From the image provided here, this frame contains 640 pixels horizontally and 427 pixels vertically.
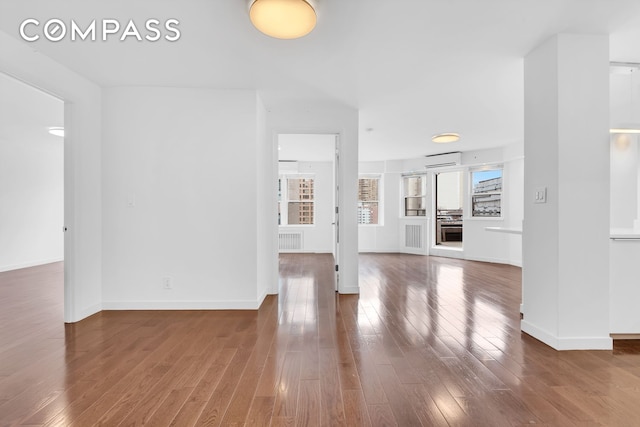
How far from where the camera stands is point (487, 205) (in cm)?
719

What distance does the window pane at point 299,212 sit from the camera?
8.66 meters

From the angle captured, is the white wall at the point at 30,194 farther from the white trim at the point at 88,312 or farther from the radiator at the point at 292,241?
the radiator at the point at 292,241

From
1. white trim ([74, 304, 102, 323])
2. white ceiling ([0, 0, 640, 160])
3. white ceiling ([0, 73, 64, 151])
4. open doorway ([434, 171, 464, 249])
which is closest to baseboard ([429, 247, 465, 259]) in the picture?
open doorway ([434, 171, 464, 249])

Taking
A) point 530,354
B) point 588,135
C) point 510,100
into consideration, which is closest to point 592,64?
point 588,135

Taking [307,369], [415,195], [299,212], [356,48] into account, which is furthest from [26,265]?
[415,195]

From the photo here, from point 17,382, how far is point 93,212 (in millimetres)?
1844

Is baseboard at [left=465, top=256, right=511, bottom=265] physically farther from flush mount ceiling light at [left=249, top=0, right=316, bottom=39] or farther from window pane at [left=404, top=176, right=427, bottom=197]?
flush mount ceiling light at [left=249, top=0, right=316, bottom=39]

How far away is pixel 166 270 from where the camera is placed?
138 inches

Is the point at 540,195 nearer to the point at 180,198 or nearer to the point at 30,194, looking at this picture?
the point at 180,198

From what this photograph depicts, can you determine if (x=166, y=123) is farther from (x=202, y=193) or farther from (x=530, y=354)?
(x=530, y=354)

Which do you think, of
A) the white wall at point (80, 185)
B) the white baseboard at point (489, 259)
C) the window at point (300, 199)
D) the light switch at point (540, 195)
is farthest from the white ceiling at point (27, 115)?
the white baseboard at point (489, 259)

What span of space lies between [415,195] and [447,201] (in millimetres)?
856

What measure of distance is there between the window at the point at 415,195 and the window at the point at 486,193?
4.08 ft

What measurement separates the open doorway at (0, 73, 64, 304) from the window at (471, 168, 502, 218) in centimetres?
844
